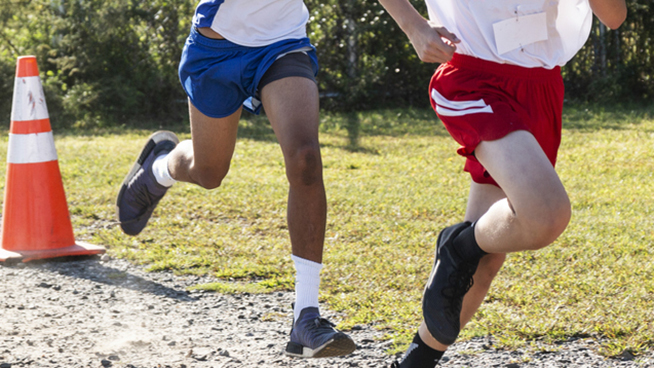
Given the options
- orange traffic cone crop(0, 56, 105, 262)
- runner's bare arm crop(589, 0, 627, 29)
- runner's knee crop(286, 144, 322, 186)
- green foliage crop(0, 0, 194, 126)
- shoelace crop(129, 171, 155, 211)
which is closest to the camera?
runner's bare arm crop(589, 0, 627, 29)

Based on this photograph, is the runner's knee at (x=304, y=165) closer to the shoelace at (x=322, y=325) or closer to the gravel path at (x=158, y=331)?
the shoelace at (x=322, y=325)

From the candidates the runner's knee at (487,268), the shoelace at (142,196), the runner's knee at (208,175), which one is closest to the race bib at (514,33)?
the runner's knee at (487,268)

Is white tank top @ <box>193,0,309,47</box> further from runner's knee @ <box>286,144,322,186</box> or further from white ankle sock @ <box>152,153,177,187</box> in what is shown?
white ankle sock @ <box>152,153,177,187</box>

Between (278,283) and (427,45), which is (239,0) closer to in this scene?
(427,45)

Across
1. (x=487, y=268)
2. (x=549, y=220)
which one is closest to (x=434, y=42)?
(x=549, y=220)

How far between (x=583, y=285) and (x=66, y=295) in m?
2.69

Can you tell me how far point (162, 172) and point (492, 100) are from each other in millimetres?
2384

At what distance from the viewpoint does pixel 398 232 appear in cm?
518

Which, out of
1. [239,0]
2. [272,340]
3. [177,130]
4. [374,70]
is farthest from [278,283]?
[374,70]

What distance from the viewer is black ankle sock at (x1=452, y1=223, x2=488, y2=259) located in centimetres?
263

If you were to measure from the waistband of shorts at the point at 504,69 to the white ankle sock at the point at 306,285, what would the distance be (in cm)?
99

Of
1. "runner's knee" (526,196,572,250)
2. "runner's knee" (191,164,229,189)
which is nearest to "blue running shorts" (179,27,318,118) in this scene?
"runner's knee" (191,164,229,189)

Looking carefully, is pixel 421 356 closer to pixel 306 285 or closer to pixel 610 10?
pixel 306 285

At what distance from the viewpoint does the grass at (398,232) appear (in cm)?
359
